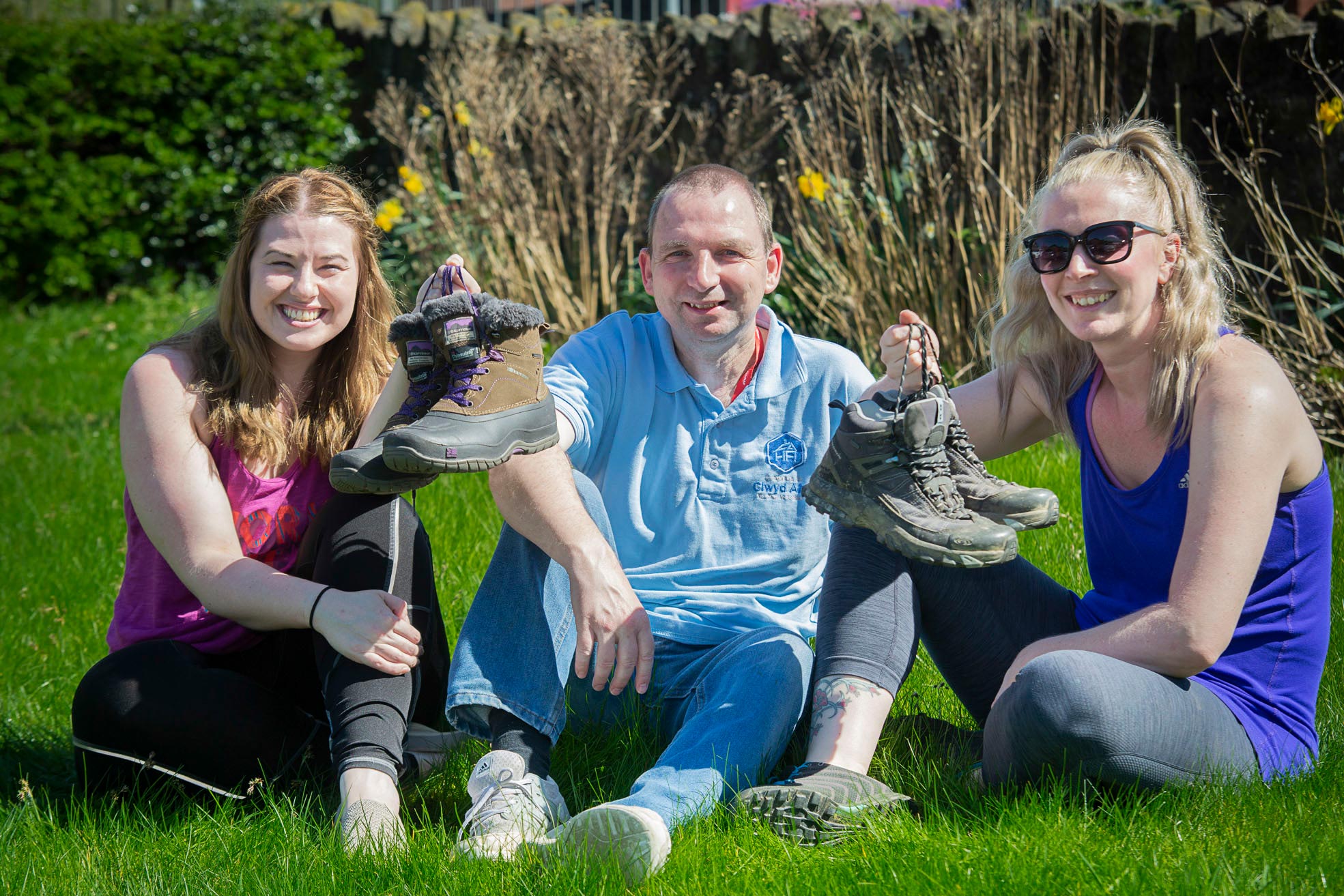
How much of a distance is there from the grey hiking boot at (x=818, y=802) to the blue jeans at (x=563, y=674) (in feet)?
0.41

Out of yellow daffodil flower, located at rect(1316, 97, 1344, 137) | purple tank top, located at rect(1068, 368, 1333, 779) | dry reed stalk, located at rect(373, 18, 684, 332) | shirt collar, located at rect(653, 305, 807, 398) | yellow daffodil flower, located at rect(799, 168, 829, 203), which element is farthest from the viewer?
dry reed stalk, located at rect(373, 18, 684, 332)

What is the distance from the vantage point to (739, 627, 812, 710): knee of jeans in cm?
257

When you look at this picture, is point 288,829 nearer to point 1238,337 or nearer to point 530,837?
point 530,837

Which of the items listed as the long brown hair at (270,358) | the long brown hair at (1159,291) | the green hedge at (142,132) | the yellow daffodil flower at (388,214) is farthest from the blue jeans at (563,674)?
the green hedge at (142,132)

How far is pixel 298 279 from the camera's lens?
2951 millimetres

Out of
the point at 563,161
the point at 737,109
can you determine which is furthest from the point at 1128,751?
the point at 563,161

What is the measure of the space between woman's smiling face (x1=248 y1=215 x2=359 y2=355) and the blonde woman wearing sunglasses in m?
1.36

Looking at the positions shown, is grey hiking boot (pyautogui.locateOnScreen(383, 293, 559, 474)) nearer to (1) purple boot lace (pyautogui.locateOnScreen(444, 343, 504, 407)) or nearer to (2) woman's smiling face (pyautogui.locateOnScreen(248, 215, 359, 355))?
(1) purple boot lace (pyautogui.locateOnScreen(444, 343, 504, 407))

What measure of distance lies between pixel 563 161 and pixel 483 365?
491cm

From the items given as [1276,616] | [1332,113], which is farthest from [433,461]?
[1332,113]

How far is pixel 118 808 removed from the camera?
271cm

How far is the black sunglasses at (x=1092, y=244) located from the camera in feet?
8.02

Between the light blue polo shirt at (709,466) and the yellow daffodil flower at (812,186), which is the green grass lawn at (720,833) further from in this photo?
the yellow daffodil flower at (812,186)

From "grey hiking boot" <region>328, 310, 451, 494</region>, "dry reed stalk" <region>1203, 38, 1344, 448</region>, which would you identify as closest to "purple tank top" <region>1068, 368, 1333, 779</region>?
"grey hiking boot" <region>328, 310, 451, 494</region>
